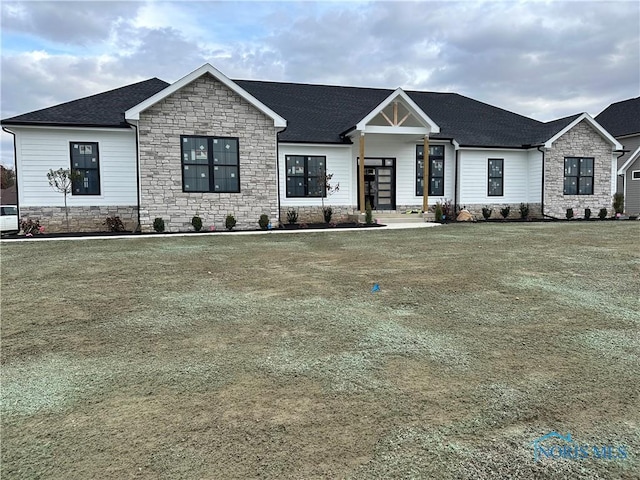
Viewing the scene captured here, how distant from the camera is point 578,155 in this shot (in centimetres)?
2075

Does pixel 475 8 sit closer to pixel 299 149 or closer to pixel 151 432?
pixel 299 149

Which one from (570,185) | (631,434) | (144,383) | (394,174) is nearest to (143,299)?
(144,383)

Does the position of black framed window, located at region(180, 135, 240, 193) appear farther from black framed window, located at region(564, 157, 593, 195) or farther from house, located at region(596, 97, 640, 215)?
house, located at region(596, 97, 640, 215)

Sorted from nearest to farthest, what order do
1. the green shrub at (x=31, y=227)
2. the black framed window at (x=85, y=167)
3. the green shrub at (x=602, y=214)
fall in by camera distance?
the green shrub at (x=31, y=227)
the black framed window at (x=85, y=167)
the green shrub at (x=602, y=214)

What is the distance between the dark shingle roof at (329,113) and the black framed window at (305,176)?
0.81 m

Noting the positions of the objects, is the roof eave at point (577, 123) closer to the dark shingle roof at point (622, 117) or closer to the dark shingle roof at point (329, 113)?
the dark shingle roof at point (329, 113)

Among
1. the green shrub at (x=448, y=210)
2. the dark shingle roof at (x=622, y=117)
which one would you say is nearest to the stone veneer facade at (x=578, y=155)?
the green shrub at (x=448, y=210)

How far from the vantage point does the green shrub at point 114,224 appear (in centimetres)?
1523

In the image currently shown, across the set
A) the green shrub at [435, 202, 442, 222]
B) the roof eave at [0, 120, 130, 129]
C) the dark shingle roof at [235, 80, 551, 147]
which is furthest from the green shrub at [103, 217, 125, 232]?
the green shrub at [435, 202, 442, 222]

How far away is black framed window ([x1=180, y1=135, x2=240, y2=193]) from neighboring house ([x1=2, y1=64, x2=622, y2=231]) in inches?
1.4

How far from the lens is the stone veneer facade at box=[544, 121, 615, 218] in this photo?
66.7ft

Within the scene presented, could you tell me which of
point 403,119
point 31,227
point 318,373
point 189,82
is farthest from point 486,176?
point 318,373

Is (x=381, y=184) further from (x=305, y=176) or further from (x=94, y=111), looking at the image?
(x=94, y=111)

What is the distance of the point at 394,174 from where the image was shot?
19.9m
